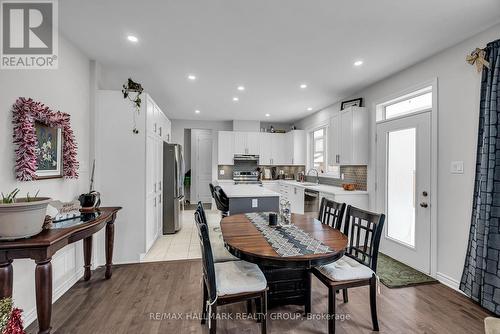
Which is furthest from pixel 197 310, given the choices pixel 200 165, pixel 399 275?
pixel 200 165

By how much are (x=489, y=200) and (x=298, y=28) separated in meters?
2.41

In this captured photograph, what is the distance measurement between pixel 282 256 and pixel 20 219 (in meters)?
1.75

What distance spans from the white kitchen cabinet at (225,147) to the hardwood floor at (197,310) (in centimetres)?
405

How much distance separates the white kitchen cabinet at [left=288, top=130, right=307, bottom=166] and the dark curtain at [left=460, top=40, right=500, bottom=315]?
4.29 metres

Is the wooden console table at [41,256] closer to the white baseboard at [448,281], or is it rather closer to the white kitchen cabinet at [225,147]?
the white baseboard at [448,281]

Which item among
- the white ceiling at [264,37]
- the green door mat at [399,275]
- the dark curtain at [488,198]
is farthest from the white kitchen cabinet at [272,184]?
the dark curtain at [488,198]

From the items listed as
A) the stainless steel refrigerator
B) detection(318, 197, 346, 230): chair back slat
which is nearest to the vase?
detection(318, 197, 346, 230): chair back slat

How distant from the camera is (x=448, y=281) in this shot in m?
2.63

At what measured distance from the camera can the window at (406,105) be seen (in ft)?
9.96

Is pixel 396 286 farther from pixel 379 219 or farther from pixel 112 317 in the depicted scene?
pixel 112 317

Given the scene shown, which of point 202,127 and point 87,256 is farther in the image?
point 202,127

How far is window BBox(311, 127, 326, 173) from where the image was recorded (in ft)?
18.7

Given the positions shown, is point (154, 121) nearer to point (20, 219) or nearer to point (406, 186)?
point (20, 219)

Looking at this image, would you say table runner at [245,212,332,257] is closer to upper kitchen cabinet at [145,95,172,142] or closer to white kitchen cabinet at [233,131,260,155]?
upper kitchen cabinet at [145,95,172,142]
